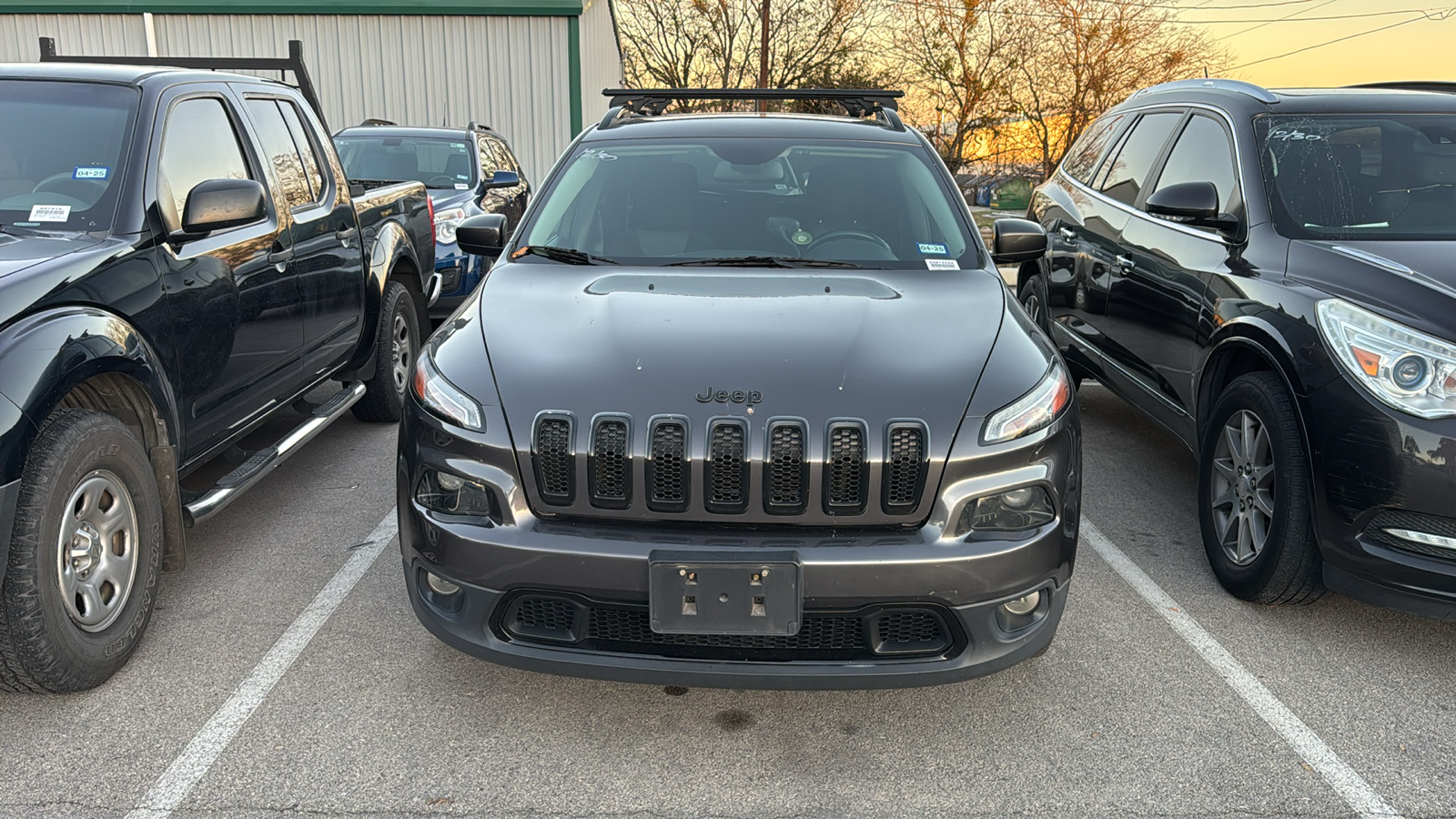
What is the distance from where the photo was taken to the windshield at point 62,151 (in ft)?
11.8

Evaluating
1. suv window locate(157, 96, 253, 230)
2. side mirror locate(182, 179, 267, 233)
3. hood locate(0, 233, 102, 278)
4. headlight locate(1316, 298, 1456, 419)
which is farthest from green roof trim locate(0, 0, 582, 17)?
headlight locate(1316, 298, 1456, 419)

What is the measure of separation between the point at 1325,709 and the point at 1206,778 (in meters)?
0.65

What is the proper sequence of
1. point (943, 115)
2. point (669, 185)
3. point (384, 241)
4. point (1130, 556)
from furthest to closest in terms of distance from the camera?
point (943, 115) → point (384, 241) → point (1130, 556) → point (669, 185)

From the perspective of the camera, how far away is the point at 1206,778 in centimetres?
280

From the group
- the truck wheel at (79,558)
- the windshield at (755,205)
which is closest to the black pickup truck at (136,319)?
the truck wheel at (79,558)

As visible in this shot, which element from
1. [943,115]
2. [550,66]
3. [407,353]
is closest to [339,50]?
[550,66]

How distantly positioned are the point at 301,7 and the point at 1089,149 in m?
15.9

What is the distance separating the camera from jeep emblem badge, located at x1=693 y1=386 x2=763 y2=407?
108 inches

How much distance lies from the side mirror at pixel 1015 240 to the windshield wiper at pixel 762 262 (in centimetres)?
71

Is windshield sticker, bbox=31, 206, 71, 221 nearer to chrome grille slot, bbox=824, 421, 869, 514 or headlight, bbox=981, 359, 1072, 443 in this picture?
chrome grille slot, bbox=824, 421, 869, 514

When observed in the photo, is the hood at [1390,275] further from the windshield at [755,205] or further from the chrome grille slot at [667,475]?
the chrome grille slot at [667,475]

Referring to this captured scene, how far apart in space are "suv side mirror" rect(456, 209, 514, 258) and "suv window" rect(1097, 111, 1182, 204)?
311 cm

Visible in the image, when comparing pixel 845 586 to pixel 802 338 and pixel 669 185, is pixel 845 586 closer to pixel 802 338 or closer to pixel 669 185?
pixel 802 338

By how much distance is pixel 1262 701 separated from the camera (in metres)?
3.22
